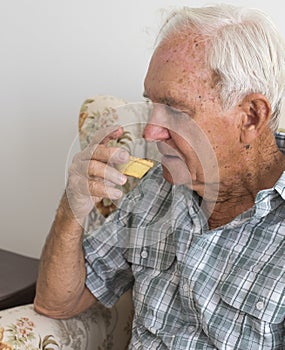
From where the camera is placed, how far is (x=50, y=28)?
1.92 meters

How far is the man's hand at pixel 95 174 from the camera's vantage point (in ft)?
3.88

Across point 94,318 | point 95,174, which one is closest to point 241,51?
point 95,174

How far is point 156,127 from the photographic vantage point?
3.86 ft

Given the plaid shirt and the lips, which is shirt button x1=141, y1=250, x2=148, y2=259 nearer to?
the plaid shirt

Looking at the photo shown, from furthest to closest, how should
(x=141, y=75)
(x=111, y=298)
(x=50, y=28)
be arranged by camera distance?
1. (x=50, y=28)
2. (x=141, y=75)
3. (x=111, y=298)

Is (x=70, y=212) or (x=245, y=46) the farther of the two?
(x=70, y=212)

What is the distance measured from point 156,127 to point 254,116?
0.55 ft

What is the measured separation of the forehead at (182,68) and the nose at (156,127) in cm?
3

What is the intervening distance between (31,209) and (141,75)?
0.58 meters

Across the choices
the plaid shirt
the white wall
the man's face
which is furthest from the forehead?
the white wall

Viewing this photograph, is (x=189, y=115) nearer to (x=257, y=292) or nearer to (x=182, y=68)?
(x=182, y=68)

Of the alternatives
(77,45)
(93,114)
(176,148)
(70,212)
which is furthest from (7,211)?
(176,148)

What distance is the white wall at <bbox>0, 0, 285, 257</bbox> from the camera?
1803 mm

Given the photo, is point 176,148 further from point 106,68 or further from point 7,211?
point 7,211
